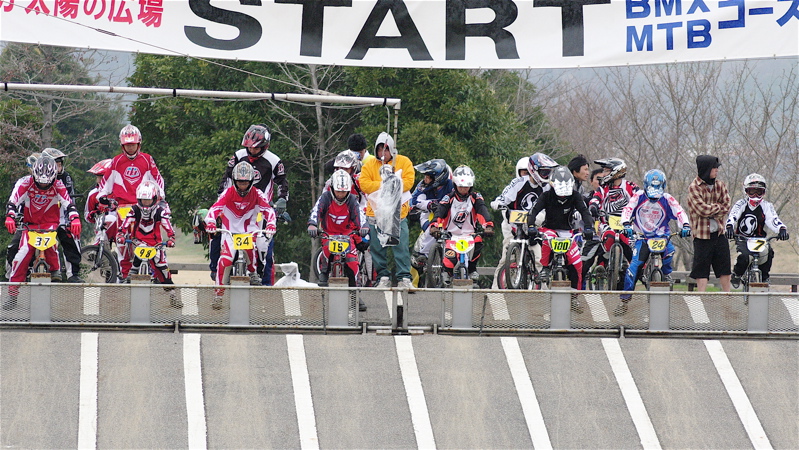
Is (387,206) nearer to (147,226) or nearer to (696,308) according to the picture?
(147,226)

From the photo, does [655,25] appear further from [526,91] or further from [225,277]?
[526,91]

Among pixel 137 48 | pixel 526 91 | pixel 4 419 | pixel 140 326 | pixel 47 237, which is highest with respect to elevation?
pixel 526 91

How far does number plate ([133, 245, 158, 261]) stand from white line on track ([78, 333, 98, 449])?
5.48 ft

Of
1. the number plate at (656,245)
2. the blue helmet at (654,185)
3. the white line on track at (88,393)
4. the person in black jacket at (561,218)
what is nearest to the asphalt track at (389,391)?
the white line on track at (88,393)

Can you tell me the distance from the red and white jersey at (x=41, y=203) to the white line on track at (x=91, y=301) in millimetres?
A: 1999

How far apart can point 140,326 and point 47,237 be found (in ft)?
7.42

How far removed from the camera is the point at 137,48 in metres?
11.8

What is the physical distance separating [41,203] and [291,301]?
3.61 meters

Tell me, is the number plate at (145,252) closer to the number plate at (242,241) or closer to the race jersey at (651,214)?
the number plate at (242,241)

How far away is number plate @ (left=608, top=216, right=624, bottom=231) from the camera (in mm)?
13156

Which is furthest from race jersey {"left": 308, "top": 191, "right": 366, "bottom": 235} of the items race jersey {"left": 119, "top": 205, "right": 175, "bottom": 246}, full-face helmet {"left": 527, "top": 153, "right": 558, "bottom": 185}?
full-face helmet {"left": 527, "top": 153, "right": 558, "bottom": 185}

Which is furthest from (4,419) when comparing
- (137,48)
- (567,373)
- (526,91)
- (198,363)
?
(526,91)

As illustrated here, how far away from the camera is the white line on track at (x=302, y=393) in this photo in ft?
30.4

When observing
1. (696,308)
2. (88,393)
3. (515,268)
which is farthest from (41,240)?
(696,308)
